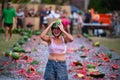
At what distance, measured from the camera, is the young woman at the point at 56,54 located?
10.1 meters

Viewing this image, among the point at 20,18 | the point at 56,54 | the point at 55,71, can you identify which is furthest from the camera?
the point at 20,18

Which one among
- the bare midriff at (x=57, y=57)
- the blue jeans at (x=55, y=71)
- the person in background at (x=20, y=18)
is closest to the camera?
the blue jeans at (x=55, y=71)

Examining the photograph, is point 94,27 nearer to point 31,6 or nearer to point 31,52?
point 31,6

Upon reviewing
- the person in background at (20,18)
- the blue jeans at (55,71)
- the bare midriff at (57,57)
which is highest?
the bare midriff at (57,57)

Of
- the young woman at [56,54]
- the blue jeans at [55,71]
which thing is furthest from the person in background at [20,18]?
the blue jeans at [55,71]

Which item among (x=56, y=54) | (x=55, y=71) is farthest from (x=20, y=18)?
(x=55, y=71)

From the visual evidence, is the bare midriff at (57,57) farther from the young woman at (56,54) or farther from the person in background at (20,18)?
the person in background at (20,18)

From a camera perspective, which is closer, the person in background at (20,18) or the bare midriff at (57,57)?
the bare midriff at (57,57)

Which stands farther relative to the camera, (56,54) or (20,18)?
(20,18)

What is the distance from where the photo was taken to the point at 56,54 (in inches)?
404

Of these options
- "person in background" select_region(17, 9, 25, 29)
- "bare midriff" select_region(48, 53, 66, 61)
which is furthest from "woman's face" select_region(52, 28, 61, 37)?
"person in background" select_region(17, 9, 25, 29)

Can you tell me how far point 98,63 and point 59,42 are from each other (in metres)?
6.47

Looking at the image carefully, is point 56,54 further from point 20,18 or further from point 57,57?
point 20,18

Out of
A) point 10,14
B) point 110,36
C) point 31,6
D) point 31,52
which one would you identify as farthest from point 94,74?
point 31,6
